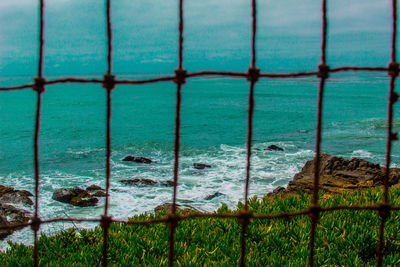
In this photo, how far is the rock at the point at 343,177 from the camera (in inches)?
397

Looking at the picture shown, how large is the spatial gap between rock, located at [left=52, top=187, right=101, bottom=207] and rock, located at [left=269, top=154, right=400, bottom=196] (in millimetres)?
6425

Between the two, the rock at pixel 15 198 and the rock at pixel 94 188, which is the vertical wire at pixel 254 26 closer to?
the rock at pixel 15 198

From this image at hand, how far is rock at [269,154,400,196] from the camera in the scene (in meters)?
10.1

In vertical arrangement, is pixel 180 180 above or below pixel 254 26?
below

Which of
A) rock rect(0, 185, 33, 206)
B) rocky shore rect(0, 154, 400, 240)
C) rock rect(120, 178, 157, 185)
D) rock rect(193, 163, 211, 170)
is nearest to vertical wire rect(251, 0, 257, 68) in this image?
rocky shore rect(0, 154, 400, 240)

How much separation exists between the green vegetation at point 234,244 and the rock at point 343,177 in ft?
12.4

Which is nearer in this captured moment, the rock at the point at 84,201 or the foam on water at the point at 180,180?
the foam on water at the point at 180,180

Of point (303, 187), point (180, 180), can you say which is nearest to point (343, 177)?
point (303, 187)

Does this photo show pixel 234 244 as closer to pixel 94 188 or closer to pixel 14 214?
pixel 14 214

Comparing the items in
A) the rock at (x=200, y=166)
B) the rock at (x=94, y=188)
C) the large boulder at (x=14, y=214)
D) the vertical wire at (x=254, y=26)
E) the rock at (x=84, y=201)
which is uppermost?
the vertical wire at (x=254, y=26)

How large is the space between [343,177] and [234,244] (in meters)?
7.70

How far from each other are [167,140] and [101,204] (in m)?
14.3

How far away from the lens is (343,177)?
11750mm

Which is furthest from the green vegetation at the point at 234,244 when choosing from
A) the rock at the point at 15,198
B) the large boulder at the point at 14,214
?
the rock at the point at 15,198
